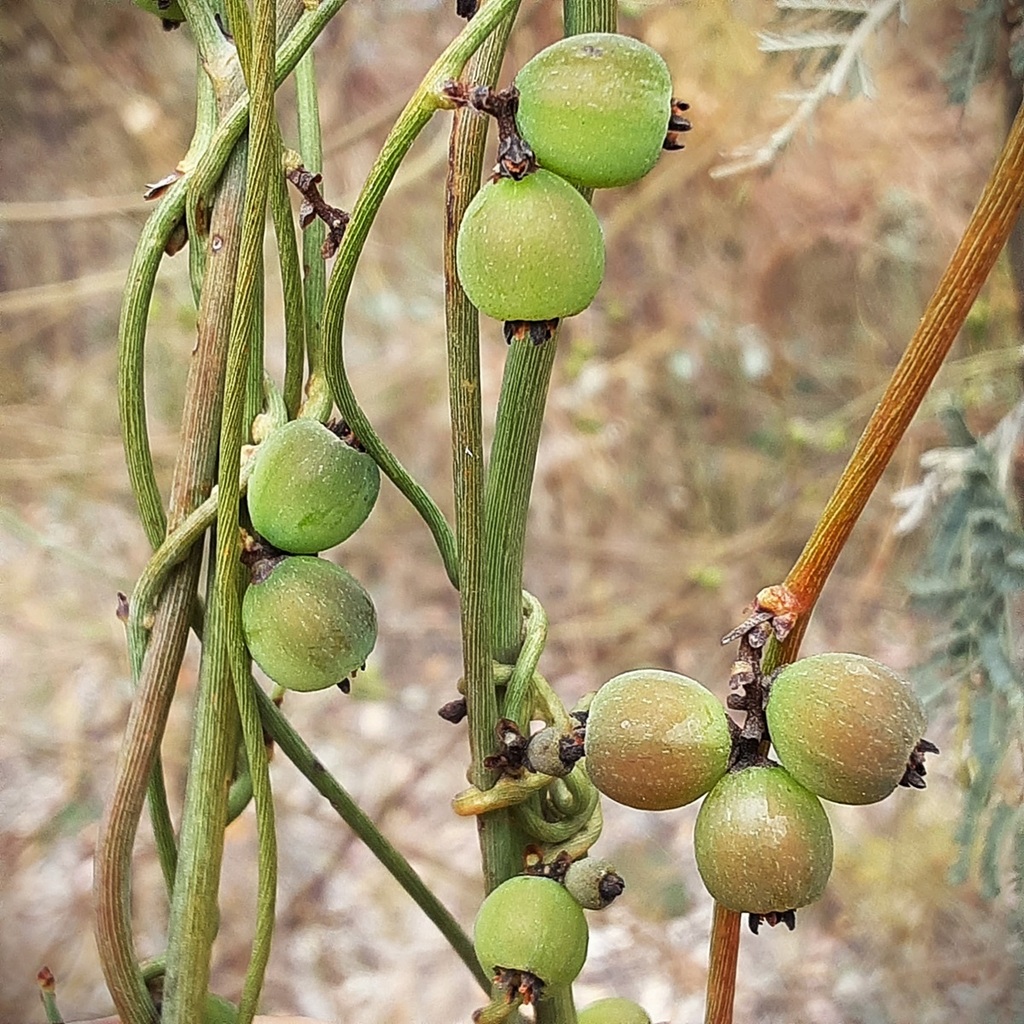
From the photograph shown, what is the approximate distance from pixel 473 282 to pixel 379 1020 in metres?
0.89

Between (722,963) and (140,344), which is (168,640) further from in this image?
(722,963)

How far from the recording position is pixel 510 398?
35 centimetres

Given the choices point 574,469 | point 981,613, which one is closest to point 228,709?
point 981,613

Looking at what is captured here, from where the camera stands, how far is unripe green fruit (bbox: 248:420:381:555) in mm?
335

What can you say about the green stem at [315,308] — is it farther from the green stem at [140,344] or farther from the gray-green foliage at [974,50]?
the gray-green foliage at [974,50]

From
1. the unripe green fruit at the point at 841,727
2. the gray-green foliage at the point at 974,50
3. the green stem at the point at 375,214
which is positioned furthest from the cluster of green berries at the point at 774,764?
the gray-green foliage at the point at 974,50

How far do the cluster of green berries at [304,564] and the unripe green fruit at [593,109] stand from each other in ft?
0.39

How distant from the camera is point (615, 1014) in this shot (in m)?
0.43

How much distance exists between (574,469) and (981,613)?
0.62m

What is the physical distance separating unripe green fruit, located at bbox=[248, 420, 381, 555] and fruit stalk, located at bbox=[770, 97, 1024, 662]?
0.13 m

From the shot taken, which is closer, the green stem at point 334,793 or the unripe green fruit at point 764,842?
the unripe green fruit at point 764,842

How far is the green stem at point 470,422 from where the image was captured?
29cm

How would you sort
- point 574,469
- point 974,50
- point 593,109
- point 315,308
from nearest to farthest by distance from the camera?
point 593,109 < point 315,308 < point 974,50 < point 574,469

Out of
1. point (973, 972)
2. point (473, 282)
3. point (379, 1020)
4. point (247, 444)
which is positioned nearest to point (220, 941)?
point (379, 1020)
